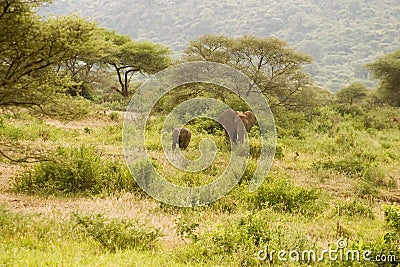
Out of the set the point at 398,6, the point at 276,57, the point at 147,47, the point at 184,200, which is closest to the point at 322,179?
the point at 184,200

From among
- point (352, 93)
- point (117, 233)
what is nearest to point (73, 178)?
point (117, 233)

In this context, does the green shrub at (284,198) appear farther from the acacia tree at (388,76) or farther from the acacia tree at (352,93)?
the acacia tree at (352,93)

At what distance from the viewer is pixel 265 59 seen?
23.7 metres

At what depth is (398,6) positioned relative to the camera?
136500mm

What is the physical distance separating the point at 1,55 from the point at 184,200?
430 centimetres

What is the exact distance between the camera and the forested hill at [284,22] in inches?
4397

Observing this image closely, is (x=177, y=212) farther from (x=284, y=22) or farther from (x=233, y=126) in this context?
(x=284, y=22)

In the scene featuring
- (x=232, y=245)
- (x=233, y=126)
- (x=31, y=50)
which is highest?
(x=31, y=50)

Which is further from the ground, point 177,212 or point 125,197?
point 125,197

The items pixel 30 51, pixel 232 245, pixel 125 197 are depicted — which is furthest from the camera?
pixel 125 197

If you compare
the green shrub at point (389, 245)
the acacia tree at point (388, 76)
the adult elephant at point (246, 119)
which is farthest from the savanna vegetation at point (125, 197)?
the acacia tree at point (388, 76)

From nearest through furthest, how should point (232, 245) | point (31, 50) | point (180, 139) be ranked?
point (232, 245) → point (31, 50) → point (180, 139)

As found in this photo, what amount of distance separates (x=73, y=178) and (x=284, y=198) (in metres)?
4.58

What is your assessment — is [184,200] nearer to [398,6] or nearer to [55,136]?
[55,136]
